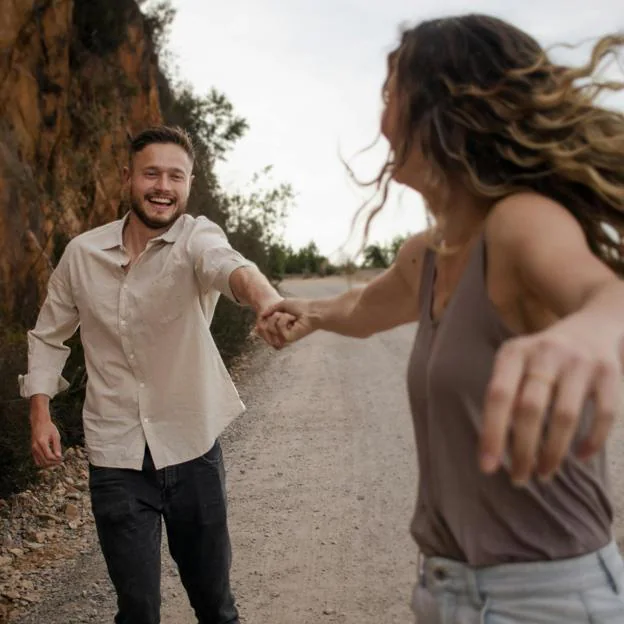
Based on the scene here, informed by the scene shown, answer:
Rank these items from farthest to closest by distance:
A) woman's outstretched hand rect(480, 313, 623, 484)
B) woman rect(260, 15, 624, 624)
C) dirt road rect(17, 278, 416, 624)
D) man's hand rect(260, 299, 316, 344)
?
1. dirt road rect(17, 278, 416, 624)
2. man's hand rect(260, 299, 316, 344)
3. woman rect(260, 15, 624, 624)
4. woman's outstretched hand rect(480, 313, 623, 484)

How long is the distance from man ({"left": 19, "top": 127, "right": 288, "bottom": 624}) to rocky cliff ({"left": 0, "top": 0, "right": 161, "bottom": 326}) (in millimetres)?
5822

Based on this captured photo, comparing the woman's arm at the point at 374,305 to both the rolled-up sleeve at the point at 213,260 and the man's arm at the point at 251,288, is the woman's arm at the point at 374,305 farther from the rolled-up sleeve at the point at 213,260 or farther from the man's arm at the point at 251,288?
the rolled-up sleeve at the point at 213,260

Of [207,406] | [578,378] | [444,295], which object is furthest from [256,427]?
[578,378]

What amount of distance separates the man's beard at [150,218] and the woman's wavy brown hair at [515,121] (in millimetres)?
1967

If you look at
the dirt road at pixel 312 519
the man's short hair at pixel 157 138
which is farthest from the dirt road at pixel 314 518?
the man's short hair at pixel 157 138

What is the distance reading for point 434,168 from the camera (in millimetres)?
1681

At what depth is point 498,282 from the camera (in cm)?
149

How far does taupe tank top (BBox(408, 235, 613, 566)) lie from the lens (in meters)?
1.53

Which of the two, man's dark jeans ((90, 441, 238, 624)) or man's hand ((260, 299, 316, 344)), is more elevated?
man's hand ((260, 299, 316, 344))

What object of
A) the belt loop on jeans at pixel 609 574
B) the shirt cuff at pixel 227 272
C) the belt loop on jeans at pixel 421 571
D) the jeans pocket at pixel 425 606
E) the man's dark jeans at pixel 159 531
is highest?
the shirt cuff at pixel 227 272

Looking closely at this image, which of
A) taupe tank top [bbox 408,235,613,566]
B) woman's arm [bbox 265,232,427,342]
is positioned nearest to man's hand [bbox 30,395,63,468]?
woman's arm [bbox 265,232,427,342]

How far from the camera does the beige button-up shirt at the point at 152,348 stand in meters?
3.36

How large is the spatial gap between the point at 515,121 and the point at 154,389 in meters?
2.19

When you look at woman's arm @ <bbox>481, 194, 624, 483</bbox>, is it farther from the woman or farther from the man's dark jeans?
the man's dark jeans
